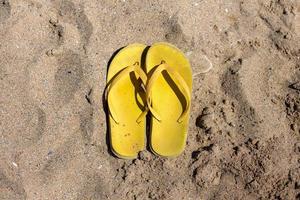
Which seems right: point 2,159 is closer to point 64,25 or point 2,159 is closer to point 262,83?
point 64,25

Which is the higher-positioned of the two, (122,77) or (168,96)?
(122,77)

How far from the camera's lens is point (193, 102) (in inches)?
70.9

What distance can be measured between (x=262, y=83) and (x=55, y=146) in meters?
0.82

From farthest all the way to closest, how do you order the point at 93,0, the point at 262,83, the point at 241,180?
the point at 93,0, the point at 262,83, the point at 241,180

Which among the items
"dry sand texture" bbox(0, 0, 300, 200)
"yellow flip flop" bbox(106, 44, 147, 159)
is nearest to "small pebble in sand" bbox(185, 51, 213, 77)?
"dry sand texture" bbox(0, 0, 300, 200)

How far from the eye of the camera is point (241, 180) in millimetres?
1666

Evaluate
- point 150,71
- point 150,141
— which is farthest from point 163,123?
point 150,71

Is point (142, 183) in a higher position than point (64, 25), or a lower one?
lower

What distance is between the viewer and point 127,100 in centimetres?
183

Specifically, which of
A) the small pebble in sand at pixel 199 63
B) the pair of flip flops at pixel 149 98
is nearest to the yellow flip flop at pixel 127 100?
the pair of flip flops at pixel 149 98

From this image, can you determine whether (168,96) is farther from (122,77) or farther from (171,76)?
(122,77)

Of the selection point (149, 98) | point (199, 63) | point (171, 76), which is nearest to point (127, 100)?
point (149, 98)

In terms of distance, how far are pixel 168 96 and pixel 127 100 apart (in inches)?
6.4

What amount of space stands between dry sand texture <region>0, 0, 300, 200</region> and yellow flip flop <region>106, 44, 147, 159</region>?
1.7 inches
